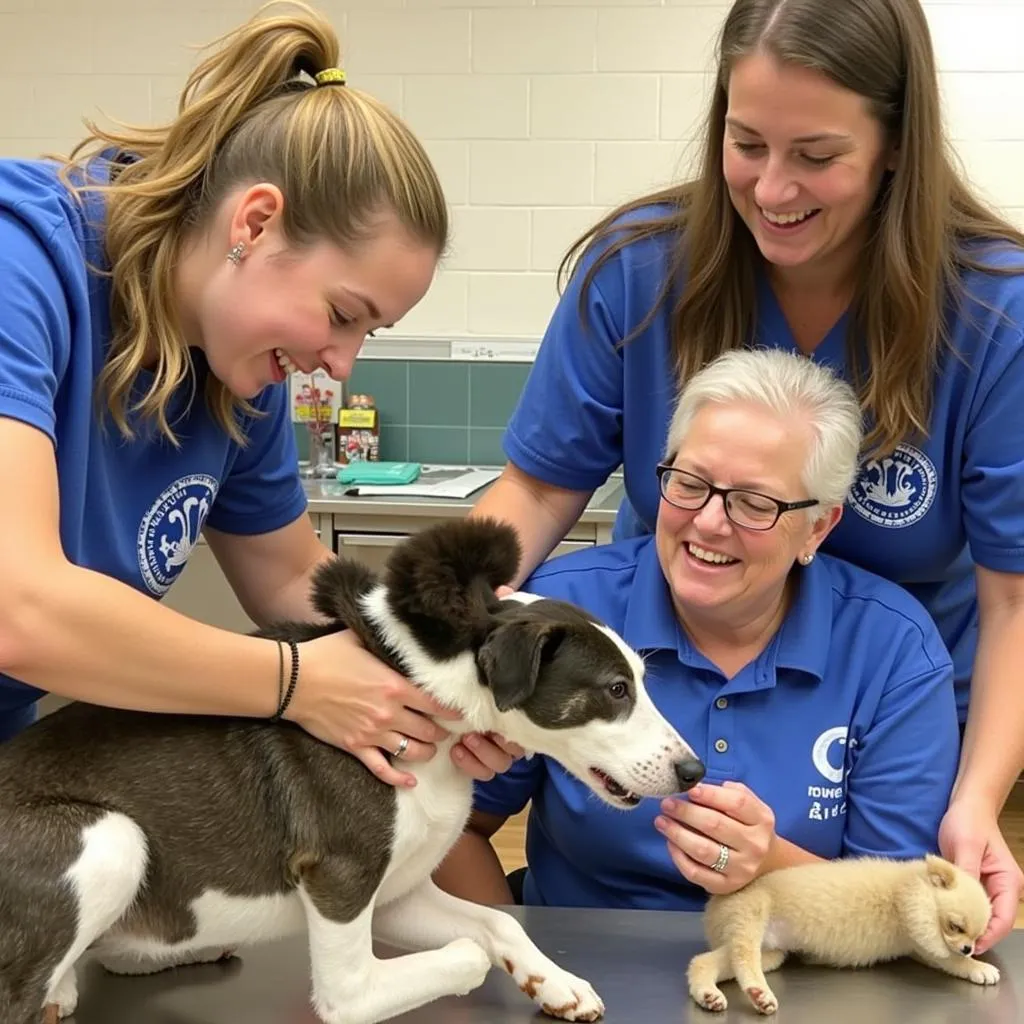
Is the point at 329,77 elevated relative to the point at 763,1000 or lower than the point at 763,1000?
elevated

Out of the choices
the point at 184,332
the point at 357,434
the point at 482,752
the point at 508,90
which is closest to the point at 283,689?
the point at 482,752

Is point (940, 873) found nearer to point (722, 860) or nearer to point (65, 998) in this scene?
point (722, 860)

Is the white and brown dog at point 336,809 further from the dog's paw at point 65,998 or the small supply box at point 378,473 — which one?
the small supply box at point 378,473

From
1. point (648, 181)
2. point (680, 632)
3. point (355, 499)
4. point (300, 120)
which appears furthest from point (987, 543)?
point (648, 181)

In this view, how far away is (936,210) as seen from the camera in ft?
5.35

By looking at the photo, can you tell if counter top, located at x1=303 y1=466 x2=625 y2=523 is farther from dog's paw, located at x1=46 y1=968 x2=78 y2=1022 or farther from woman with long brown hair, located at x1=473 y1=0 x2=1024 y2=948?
dog's paw, located at x1=46 y1=968 x2=78 y2=1022

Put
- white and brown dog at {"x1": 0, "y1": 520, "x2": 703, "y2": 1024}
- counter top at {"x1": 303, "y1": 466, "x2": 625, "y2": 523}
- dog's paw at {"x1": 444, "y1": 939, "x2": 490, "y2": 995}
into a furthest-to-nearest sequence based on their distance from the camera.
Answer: counter top at {"x1": 303, "y1": 466, "x2": 625, "y2": 523}
dog's paw at {"x1": 444, "y1": 939, "x2": 490, "y2": 995}
white and brown dog at {"x1": 0, "y1": 520, "x2": 703, "y2": 1024}

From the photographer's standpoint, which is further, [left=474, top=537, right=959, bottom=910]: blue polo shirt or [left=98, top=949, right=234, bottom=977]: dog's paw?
[left=474, top=537, right=959, bottom=910]: blue polo shirt

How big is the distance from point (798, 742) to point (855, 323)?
1.94 feet

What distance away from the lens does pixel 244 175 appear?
51.6 inches

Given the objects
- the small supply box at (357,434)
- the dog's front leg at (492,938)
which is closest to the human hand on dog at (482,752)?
the dog's front leg at (492,938)

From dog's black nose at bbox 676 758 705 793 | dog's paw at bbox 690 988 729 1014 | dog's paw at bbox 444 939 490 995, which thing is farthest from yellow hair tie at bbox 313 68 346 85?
dog's paw at bbox 690 988 729 1014

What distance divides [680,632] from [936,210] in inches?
25.4

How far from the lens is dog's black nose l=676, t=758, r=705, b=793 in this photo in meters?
1.27
